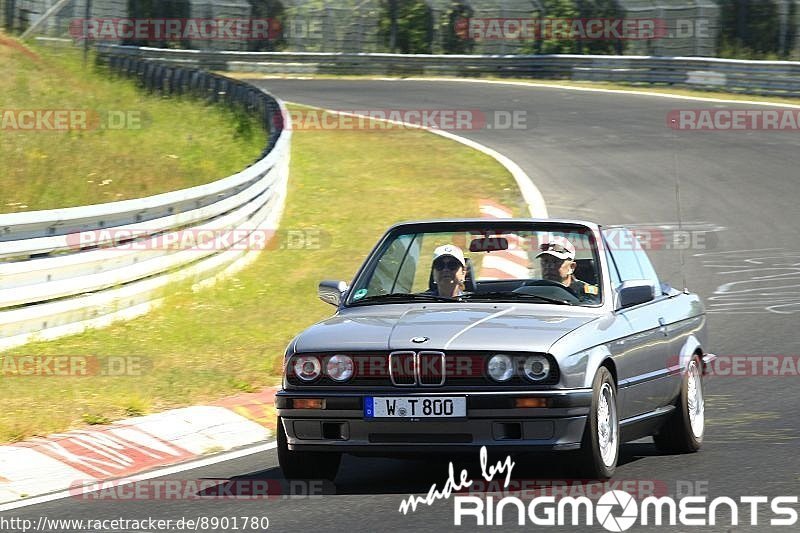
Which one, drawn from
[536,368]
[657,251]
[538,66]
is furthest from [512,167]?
[536,368]

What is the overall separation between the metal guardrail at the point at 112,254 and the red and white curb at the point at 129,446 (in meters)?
2.30

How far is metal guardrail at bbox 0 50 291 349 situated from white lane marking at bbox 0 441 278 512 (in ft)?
10.5

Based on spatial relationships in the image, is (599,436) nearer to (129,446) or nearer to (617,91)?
(129,446)

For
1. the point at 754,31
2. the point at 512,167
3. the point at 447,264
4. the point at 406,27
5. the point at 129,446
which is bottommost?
the point at 512,167

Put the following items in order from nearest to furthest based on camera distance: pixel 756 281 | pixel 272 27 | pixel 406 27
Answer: pixel 756 281
pixel 406 27
pixel 272 27

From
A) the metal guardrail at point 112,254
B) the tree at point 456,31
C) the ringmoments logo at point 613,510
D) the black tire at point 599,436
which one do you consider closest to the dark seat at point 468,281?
the black tire at point 599,436

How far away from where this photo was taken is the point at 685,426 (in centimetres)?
850

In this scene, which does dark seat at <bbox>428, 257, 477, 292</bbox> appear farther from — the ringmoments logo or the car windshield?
the ringmoments logo

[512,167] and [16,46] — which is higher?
[16,46]

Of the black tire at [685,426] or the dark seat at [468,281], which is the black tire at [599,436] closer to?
the black tire at [685,426]

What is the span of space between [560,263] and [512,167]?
564 inches

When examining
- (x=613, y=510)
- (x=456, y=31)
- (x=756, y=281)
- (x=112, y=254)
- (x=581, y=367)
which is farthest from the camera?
(x=456, y=31)

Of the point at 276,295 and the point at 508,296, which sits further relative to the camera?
the point at 276,295

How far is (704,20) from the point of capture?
3656 cm
